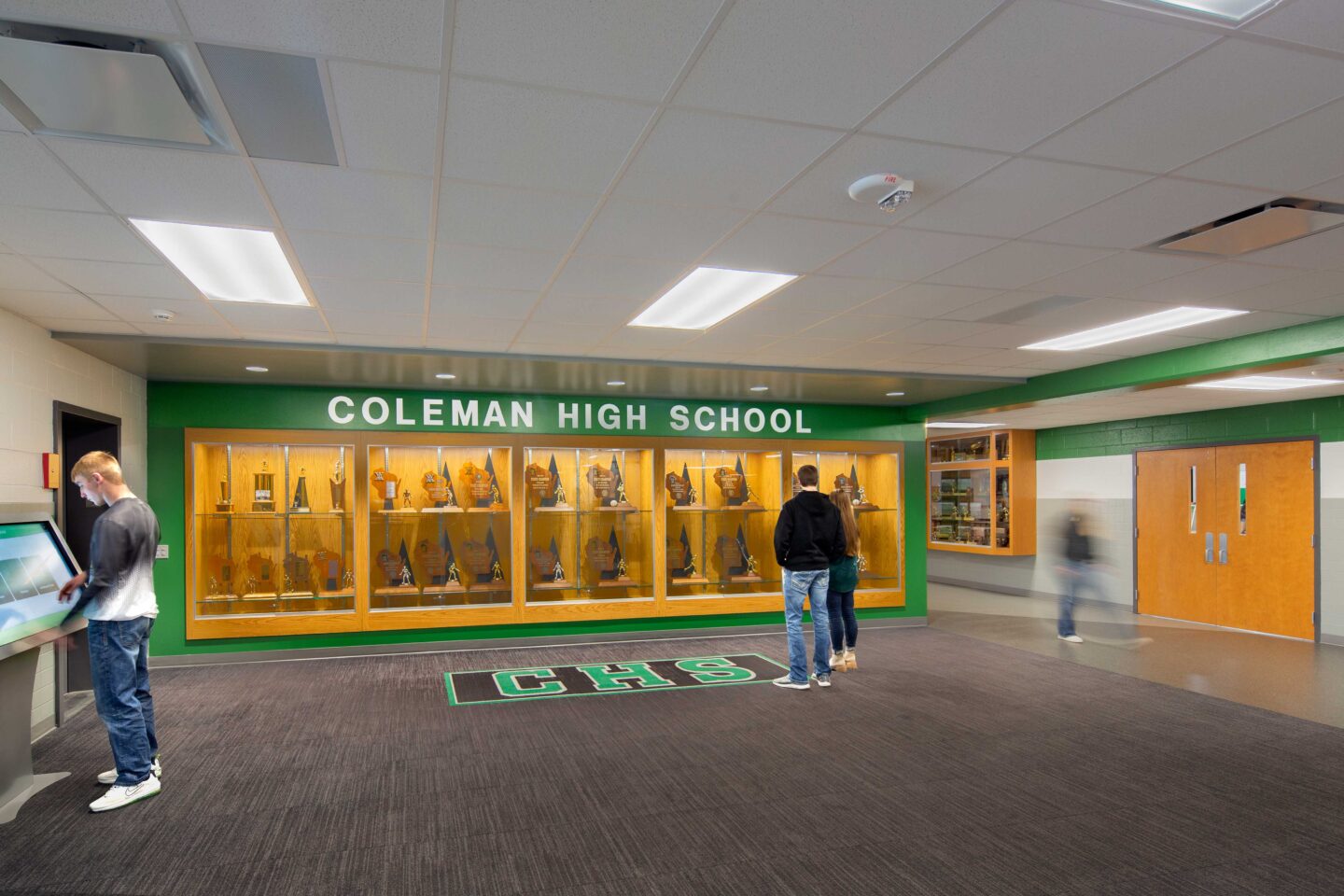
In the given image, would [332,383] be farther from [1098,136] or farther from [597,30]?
[1098,136]

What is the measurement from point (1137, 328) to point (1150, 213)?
2551 mm

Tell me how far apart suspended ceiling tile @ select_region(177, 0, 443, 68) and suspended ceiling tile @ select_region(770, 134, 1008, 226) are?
4.62 ft

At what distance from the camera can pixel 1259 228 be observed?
338 centimetres

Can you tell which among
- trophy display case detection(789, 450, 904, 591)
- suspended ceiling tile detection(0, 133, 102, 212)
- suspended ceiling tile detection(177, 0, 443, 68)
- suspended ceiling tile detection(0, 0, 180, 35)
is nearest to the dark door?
suspended ceiling tile detection(0, 133, 102, 212)

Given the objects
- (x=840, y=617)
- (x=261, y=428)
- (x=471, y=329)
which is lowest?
(x=840, y=617)

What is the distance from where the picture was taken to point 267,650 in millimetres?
7027

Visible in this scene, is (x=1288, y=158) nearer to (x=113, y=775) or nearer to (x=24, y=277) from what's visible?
(x=24, y=277)

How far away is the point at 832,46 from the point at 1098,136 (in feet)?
3.74

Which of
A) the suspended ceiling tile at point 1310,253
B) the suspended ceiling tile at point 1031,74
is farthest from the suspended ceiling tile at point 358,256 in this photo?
the suspended ceiling tile at point 1310,253

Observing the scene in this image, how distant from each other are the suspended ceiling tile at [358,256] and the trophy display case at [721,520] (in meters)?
4.77

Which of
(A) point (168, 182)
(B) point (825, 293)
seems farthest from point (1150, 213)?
(A) point (168, 182)

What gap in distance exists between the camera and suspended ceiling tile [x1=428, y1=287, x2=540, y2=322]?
443 centimetres

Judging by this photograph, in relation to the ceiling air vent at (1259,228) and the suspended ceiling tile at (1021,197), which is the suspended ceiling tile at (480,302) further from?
the ceiling air vent at (1259,228)

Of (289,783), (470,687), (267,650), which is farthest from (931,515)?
(289,783)
